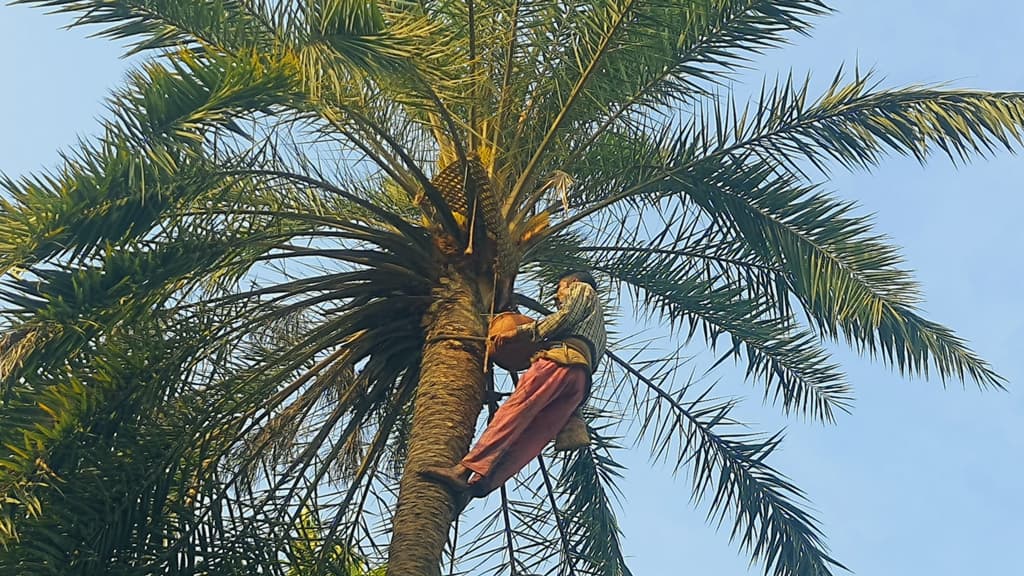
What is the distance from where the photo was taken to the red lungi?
26.1 ft

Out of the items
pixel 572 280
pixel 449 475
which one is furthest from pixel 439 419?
pixel 572 280

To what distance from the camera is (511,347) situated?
328 inches

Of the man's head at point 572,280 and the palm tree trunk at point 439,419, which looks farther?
the man's head at point 572,280

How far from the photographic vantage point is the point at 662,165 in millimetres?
9055

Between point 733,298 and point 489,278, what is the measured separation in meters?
1.93

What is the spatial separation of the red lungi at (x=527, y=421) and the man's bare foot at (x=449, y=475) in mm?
50

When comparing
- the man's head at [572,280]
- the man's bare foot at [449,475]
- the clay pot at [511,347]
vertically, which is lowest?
the man's bare foot at [449,475]

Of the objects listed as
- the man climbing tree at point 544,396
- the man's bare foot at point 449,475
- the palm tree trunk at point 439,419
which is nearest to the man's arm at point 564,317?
the man climbing tree at point 544,396

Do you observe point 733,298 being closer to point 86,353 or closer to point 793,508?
point 793,508

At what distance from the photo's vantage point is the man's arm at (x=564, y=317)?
820 centimetres

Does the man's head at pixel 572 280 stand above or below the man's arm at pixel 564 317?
above

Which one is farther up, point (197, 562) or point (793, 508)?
point (793, 508)

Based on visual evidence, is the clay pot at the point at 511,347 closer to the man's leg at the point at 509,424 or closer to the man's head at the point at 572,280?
A: the man's leg at the point at 509,424

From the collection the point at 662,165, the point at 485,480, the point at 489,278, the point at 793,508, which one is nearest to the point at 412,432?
the point at 485,480
